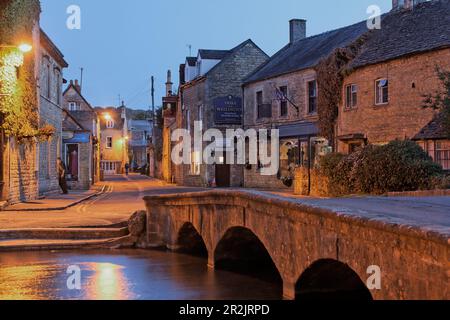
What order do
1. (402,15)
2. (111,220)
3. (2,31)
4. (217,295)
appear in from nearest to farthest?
(217,295) → (111,220) → (2,31) → (402,15)

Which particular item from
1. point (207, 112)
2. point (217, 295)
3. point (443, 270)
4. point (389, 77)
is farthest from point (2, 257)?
point (207, 112)

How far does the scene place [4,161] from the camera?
2112 cm

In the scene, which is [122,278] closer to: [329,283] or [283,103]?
[329,283]

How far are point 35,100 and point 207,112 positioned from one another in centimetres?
1920

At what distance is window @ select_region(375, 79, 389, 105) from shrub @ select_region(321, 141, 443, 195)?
909cm

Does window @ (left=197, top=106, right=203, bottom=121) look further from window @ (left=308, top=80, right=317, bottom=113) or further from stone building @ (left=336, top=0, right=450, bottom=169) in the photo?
stone building @ (left=336, top=0, right=450, bottom=169)

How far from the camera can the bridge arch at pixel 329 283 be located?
9.15 m

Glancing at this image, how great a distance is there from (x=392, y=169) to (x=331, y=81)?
14.6 m

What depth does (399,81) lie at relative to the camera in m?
27.2

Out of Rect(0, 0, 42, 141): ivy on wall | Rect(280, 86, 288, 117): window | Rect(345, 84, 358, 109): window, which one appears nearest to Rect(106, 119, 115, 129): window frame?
Rect(280, 86, 288, 117): window

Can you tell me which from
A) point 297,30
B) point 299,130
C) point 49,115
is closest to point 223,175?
point 299,130
